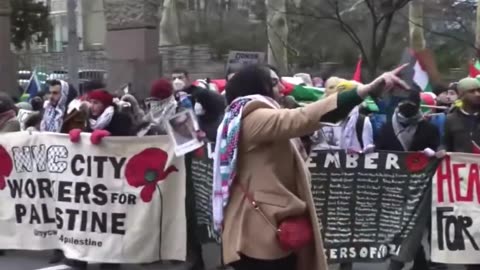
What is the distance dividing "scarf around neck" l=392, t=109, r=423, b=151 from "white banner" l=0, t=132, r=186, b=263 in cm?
201

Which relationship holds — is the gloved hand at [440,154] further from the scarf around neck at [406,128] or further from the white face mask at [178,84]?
the white face mask at [178,84]

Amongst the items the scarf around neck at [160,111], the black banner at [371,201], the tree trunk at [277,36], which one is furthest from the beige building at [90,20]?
the black banner at [371,201]

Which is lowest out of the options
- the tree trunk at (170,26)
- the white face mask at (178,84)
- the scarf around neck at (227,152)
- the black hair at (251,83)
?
the tree trunk at (170,26)

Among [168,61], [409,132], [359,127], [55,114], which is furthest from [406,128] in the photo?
[168,61]

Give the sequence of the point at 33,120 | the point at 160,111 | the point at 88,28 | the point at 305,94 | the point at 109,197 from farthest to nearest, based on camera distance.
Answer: the point at 88,28 < the point at 305,94 < the point at 33,120 < the point at 160,111 < the point at 109,197

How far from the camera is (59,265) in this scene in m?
9.66

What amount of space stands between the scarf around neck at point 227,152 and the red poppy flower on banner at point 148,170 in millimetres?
3380

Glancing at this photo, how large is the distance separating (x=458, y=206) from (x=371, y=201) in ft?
2.37

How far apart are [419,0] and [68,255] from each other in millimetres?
21293

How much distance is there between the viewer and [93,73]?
3034 centimetres

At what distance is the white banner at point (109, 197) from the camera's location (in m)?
8.77

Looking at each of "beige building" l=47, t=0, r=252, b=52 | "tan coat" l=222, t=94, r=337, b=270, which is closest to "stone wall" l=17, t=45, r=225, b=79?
"beige building" l=47, t=0, r=252, b=52

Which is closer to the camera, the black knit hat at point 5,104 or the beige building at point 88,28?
the black knit hat at point 5,104

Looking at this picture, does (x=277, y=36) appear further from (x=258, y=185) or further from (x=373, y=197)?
(x=258, y=185)
